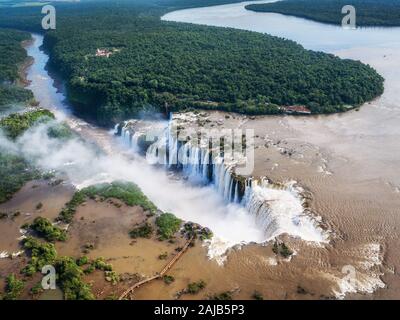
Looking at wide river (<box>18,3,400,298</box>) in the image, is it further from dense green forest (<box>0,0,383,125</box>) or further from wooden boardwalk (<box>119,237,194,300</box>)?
dense green forest (<box>0,0,383,125</box>)

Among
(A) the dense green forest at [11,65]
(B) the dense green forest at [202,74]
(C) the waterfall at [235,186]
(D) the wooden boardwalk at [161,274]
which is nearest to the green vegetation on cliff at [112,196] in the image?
(D) the wooden boardwalk at [161,274]

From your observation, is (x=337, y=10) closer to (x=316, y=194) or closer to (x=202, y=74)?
(x=202, y=74)

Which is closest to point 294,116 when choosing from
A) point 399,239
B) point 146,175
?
point 146,175

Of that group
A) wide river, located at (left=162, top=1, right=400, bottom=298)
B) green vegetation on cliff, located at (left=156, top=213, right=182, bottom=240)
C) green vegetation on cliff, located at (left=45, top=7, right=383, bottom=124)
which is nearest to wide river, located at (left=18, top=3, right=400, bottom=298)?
wide river, located at (left=162, top=1, right=400, bottom=298)

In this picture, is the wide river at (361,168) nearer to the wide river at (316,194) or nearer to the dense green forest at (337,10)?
the wide river at (316,194)

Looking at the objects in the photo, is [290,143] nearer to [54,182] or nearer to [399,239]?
[399,239]
